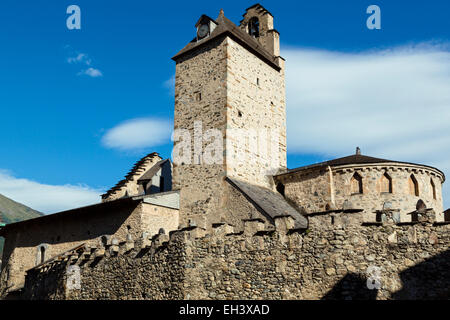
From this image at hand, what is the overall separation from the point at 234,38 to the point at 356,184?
31.1 feet

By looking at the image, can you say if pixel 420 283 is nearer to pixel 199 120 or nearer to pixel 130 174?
pixel 199 120

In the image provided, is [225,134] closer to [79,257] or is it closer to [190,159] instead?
[190,159]

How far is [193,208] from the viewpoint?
2139 centimetres

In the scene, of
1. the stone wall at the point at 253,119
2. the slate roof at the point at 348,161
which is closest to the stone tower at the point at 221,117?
the stone wall at the point at 253,119

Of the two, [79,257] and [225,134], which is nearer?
[79,257]

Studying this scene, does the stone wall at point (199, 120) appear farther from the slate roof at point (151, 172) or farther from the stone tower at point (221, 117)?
the slate roof at point (151, 172)

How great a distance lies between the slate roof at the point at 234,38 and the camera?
75.8 feet

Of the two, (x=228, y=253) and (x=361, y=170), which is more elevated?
(x=361, y=170)

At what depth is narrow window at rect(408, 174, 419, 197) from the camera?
20.2 meters

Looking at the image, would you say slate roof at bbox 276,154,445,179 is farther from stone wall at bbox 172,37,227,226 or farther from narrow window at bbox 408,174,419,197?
stone wall at bbox 172,37,227,226

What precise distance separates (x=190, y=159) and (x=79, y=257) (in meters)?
6.99
